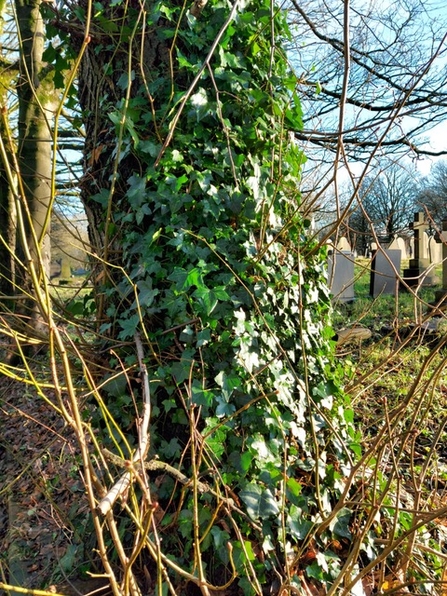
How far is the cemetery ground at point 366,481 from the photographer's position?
6.50 ft

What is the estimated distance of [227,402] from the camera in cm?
207

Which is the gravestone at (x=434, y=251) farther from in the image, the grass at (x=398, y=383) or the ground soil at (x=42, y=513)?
the ground soil at (x=42, y=513)

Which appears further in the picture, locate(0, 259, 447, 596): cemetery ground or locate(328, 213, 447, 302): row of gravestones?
locate(328, 213, 447, 302): row of gravestones

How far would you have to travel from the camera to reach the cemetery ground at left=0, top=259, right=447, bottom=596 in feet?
6.50

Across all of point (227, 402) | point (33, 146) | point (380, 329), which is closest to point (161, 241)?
point (227, 402)

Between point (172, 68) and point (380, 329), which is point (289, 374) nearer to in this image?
point (172, 68)

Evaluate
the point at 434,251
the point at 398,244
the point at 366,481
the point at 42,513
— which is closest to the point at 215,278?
the point at 366,481

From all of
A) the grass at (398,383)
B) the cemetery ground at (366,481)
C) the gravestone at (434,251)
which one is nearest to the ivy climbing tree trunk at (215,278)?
the cemetery ground at (366,481)

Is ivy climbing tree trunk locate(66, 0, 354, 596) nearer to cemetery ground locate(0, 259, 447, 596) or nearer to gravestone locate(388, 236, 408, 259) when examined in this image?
cemetery ground locate(0, 259, 447, 596)

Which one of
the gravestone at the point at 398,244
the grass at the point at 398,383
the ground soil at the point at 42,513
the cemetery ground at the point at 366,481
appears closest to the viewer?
the cemetery ground at the point at 366,481

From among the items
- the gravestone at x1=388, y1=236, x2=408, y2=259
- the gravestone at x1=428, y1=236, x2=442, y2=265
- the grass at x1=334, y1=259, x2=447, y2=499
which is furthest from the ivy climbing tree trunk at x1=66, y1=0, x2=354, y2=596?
the gravestone at x1=428, y1=236, x2=442, y2=265

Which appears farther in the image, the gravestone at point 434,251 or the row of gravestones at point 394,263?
the gravestone at point 434,251

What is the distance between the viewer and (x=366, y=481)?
7.86 feet

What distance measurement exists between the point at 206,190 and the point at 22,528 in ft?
10.4
